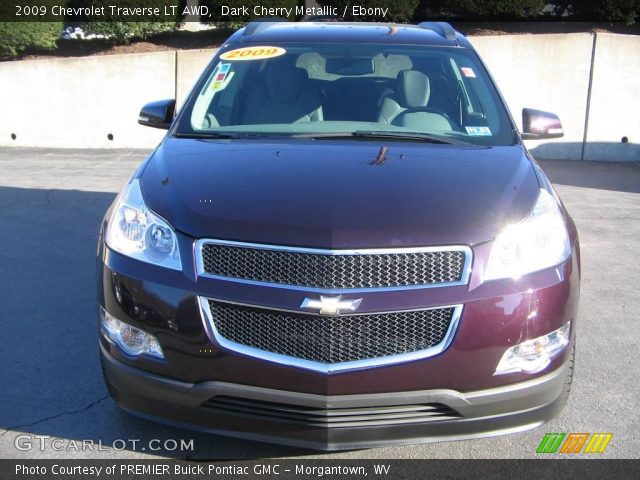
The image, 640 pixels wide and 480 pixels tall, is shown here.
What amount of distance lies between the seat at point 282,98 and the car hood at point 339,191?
503mm

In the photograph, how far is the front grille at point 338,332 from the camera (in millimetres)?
2912

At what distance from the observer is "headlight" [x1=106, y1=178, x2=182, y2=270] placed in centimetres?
311

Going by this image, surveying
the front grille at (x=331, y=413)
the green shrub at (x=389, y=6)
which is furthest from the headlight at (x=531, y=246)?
the green shrub at (x=389, y=6)

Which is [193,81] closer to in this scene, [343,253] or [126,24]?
[126,24]

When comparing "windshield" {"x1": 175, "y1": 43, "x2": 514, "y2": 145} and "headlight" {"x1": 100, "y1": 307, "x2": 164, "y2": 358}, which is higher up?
"windshield" {"x1": 175, "y1": 43, "x2": 514, "y2": 145}

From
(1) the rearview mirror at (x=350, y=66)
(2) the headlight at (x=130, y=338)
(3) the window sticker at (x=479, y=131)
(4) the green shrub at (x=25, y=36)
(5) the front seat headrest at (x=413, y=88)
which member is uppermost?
(1) the rearview mirror at (x=350, y=66)

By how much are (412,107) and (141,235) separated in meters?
2.09

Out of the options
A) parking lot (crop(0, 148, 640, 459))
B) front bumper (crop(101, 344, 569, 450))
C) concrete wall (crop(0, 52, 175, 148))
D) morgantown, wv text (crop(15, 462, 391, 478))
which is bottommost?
concrete wall (crop(0, 52, 175, 148))

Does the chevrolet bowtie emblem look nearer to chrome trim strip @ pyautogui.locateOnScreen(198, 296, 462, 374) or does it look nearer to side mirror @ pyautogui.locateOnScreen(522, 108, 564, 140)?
chrome trim strip @ pyautogui.locateOnScreen(198, 296, 462, 374)

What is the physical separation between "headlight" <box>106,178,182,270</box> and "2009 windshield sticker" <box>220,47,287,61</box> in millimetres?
1690

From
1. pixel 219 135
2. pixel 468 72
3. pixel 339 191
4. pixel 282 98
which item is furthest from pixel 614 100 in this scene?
pixel 339 191

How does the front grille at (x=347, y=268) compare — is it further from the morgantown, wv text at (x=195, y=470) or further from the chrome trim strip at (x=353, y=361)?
the morgantown, wv text at (x=195, y=470)

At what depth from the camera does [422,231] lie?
3.02m

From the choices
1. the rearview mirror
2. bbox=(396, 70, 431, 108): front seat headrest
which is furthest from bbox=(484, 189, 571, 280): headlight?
the rearview mirror
